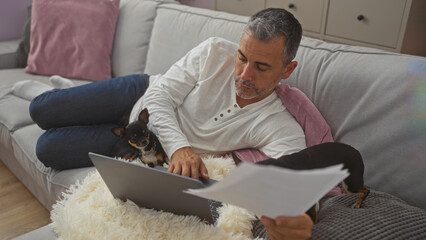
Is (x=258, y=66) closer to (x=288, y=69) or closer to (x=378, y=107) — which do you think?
(x=288, y=69)

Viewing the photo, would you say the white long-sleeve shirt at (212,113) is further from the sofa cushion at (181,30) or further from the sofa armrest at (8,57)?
the sofa armrest at (8,57)

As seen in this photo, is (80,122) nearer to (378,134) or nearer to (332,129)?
(332,129)

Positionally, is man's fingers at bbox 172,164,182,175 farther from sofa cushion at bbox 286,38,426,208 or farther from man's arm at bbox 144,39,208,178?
sofa cushion at bbox 286,38,426,208

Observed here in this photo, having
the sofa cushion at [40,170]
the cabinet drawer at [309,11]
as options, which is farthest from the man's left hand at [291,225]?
the cabinet drawer at [309,11]

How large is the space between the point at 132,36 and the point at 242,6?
51.1 inches

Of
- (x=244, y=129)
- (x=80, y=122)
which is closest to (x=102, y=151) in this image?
(x=80, y=122)

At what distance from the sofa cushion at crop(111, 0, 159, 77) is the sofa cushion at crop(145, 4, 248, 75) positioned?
0.08m

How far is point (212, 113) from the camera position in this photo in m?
1.41

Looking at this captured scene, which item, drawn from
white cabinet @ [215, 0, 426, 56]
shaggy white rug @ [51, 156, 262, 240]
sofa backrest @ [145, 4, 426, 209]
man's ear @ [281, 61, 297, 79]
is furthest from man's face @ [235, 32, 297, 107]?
white cabinet @ [215, 0, 426, 56]

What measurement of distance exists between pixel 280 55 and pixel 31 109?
1028mm

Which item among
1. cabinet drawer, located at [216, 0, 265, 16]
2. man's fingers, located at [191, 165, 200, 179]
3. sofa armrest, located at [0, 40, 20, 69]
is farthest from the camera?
cabinet drawer, located at [216, 0, 265, 16]

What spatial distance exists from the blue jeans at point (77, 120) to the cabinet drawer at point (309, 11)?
1636mm

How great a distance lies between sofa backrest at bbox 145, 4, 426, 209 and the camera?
1.17m

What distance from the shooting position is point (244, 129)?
4.43 ft
